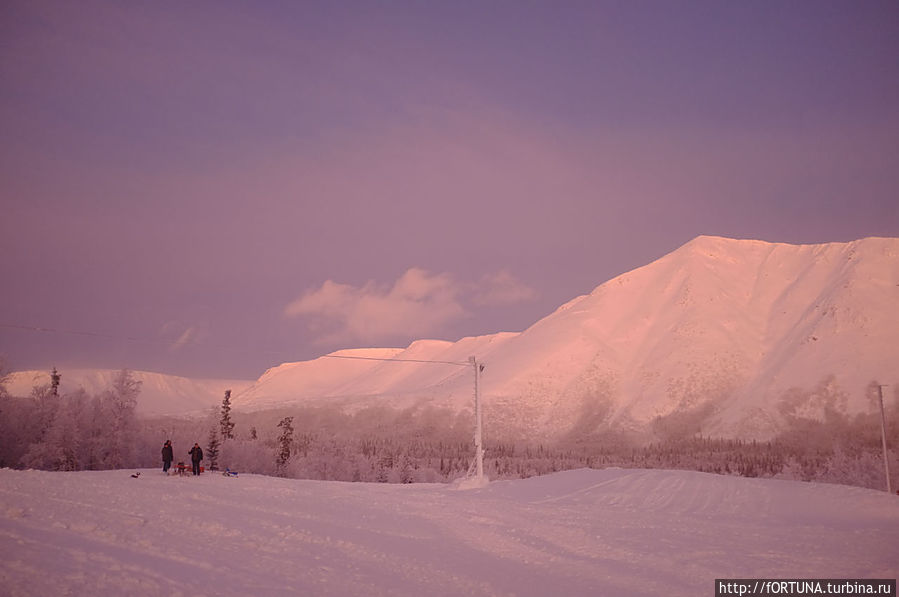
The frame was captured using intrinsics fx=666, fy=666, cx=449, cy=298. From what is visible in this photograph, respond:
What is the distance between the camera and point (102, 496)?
67.0ft

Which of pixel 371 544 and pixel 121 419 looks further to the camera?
pixel 121 419

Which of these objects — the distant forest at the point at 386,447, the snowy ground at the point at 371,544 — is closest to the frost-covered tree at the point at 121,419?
the distant forest at the point at 386,447

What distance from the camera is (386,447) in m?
171

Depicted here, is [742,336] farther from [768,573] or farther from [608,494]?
[768,573]

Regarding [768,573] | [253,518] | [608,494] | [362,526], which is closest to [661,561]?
[768,573]

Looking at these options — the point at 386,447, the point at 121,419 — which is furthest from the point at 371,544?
the point at 386,447

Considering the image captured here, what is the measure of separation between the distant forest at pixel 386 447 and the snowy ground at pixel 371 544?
46.8 metres

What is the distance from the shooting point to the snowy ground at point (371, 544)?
40.9ft

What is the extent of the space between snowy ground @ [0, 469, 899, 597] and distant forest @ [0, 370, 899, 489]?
4678 cm

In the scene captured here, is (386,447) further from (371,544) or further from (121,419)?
(371,544)

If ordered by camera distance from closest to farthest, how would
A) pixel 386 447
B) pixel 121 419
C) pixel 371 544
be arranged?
pixel 371 544, pixel 121 419, pixel 386 447

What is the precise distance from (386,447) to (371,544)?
156 metres

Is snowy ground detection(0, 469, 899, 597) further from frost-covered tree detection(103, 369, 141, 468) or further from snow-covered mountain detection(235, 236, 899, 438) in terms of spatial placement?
snow-covered mountain detection(235, 236, 899, 438)

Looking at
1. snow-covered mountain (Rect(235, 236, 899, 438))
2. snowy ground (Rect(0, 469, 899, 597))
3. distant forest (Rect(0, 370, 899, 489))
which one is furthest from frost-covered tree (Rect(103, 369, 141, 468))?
snow-covered mountain (Rect(235, 236, 899, 438))
